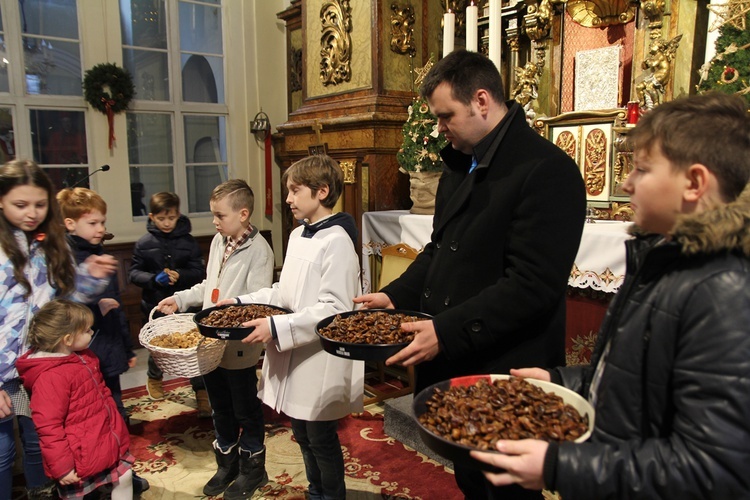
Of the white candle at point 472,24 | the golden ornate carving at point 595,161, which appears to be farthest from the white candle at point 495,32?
the golden ornate carving at point 595,161

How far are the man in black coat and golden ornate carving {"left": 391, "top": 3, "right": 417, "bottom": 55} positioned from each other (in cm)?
311

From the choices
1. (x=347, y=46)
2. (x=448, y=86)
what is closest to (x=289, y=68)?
(x=347, y=46)

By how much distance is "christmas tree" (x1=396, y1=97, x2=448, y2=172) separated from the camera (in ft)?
12.9

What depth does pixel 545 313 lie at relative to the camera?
1.66 metres

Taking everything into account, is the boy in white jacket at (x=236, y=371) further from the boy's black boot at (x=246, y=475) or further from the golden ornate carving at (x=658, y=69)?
the golden ornate carving at (x=658, y=69)

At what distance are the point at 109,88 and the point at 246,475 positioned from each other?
4597 millimetres

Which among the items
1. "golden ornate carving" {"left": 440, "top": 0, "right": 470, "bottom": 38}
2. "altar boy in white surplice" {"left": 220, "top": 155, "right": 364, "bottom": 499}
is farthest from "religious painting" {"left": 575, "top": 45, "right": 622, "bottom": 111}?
"altar boy in white surplice" {"left": 220, "top": 155, "right": 364, "bottom": 499}

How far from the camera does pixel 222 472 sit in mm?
2893

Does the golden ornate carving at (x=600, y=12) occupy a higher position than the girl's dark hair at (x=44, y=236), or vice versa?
the golden ornate carving at (x=600, y=12)

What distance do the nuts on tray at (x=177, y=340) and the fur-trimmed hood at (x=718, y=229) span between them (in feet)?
7.40

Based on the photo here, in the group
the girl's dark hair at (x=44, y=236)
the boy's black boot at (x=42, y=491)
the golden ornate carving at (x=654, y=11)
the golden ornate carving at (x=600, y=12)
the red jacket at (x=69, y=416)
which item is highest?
the golden ornate carving at (x=600, y=12)

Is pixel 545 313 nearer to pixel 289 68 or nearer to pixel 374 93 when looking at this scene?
pixel 374 93

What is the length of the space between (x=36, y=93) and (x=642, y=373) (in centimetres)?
636

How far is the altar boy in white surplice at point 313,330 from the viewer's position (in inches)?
88.5
